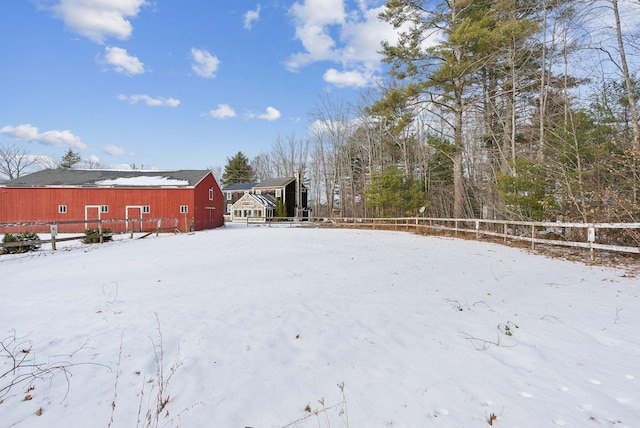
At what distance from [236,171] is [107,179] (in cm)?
3247

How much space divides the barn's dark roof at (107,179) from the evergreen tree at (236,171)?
29.5 metres

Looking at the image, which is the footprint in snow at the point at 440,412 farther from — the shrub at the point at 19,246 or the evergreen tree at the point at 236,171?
the evergreen tree at the point at 236,171

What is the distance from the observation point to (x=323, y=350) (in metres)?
3.15

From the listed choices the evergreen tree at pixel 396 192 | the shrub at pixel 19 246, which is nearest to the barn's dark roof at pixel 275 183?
the evergreen tree at pixel 396 192

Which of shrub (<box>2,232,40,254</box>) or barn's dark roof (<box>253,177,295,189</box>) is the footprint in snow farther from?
barn's dark roof (<box>253,177,295,189</box>)

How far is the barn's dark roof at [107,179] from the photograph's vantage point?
22.4m

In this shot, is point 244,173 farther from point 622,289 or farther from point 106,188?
point 622,289

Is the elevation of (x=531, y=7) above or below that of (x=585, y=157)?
above

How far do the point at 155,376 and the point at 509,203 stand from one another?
1284 cm

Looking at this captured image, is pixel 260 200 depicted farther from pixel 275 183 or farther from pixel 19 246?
pixel 19 246

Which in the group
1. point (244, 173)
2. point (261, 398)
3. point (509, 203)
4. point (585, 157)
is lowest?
point (261, 398)

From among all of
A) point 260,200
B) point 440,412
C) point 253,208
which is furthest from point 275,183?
point 440,412

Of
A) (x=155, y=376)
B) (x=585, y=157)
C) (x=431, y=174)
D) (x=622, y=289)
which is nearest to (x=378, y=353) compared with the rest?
(x=155, y=376)

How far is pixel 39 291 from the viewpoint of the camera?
17.3 feet
